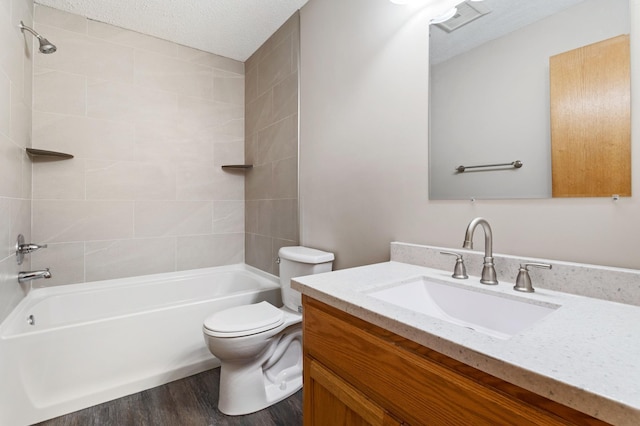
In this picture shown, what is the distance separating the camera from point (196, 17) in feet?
7.19

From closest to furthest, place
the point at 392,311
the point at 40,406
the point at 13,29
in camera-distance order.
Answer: the point at 392,311, the point at 40,406, the point at 13,29

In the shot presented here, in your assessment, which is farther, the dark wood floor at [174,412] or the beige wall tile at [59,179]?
the beige wall tile at [59,179]

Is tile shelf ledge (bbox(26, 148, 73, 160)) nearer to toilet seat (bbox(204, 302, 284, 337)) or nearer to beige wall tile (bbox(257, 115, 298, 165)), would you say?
beige wall tile (bbox(257, 115, 298, 165))

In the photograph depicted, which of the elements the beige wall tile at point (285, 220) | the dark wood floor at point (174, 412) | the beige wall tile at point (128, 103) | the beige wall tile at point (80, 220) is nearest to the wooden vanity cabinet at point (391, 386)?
the dark wood floor at point (174, 412)

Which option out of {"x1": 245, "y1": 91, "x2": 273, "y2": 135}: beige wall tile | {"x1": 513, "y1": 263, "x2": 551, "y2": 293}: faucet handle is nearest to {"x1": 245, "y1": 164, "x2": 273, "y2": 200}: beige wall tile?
{"x1": 245, "y1": 91, "x2": 273, "y2": 135}: beige wall tile

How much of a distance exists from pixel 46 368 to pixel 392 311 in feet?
6.03

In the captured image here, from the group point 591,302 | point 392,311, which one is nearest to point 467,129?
point 591,302

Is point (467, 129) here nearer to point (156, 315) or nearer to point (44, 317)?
point (156, 315)

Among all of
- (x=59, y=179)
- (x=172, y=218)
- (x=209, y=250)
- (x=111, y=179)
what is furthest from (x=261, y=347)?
(x=59, y=179)

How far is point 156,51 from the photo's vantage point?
2.47 m

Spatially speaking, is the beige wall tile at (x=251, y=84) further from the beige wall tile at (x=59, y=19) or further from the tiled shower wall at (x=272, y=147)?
the beige wall tile at (x=59, y=19)

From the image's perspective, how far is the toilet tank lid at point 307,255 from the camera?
1.74m

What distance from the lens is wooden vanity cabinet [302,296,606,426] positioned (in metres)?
0.50

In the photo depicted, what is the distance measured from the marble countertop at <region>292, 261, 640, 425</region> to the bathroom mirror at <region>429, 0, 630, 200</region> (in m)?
0.44
